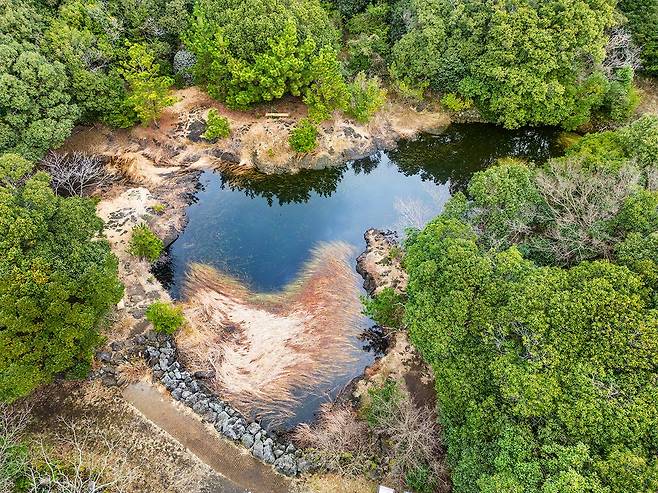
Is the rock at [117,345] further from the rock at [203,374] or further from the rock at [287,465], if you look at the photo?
the rock at [287,465]

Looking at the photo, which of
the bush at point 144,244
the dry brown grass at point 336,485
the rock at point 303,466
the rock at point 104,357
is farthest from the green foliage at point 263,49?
the dry brown grass at point 336,485

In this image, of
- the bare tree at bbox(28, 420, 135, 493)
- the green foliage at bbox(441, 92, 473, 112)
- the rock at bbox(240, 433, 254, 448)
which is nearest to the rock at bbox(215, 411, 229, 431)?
the rock at bbox(240, 433, 254, 448)

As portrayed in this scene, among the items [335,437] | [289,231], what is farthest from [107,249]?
[335,437]

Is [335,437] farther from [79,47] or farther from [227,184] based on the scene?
[79,47]

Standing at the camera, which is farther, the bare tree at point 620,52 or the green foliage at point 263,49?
the bare tree at point 620,52

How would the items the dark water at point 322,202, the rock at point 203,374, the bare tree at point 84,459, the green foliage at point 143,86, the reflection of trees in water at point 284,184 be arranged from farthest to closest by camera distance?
the reflection of trees in water at point 284,184 → the green foliage at point 143,86 → the dark water at point 322,202 → the rock at point 203,374 → the bare tree at point 84,459

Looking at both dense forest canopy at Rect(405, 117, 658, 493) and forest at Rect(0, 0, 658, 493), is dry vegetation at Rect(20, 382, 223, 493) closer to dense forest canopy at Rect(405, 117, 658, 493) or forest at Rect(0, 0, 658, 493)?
forest at Rect(0, 0, 658, 493)
